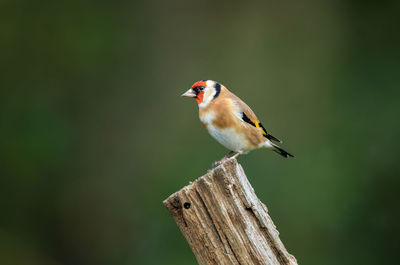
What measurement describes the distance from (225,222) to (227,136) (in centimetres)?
178

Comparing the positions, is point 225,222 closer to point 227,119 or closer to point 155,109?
point 227,119

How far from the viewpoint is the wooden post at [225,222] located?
2.69 meters

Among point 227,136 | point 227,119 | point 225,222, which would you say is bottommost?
point 225,222

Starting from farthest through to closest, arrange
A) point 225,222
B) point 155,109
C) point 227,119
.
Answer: point 155,109 < point 227,119 < point 225,222

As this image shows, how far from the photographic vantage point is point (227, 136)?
440 centimetres

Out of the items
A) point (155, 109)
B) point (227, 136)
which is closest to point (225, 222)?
point (227, 136)

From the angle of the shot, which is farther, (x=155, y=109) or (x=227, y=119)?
(x=155, y=109)

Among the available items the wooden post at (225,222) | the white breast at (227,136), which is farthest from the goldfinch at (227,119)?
the wooden post at (225,222)

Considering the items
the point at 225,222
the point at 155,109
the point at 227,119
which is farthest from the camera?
the point at 155,109

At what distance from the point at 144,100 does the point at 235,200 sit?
5.79m

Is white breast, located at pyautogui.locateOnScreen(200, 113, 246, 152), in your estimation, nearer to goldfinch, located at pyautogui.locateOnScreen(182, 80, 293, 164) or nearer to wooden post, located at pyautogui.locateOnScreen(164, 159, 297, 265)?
goldfinch, located at pyautogui.locateOnScreen(182, 80, 293, 164)

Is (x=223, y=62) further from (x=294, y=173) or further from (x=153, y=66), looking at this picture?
(x=294, y=173)

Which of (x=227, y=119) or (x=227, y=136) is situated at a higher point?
(x=227, y=119)

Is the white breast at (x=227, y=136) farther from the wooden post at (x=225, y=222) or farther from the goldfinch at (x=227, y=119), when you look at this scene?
the wooden post at (x=225, y=222)
